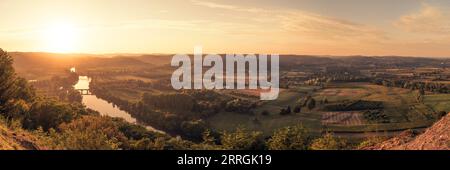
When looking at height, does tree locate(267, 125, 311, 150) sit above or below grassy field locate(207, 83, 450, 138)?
above

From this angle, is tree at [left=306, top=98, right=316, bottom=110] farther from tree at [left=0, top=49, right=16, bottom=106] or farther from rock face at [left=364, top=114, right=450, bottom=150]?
rock face at [left=364, top=114, right=450, bottom=150]

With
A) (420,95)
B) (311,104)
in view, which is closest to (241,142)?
(311,104)

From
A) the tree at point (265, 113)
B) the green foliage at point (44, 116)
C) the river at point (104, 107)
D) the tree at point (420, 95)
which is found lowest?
the river at point (104, 107)

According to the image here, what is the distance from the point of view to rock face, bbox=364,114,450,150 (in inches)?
706

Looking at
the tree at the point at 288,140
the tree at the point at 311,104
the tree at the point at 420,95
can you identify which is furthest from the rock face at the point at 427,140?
the tree at the point at 420,95

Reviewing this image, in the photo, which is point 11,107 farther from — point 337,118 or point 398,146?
point 337,118

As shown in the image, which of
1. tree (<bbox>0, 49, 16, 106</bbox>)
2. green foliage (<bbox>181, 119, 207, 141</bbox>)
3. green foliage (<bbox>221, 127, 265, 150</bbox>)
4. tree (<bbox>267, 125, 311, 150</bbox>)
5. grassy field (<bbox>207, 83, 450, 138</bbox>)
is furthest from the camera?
grassy field (<bbox>207, 83, 450, 138</bbox>)

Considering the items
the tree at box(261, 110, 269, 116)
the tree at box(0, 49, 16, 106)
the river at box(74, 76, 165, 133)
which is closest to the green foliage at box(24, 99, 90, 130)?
the tree at box(0, 49, 16, 106)

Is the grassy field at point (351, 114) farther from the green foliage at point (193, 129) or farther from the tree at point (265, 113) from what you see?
the green foliage at point (193, 129)

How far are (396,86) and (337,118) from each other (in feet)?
204

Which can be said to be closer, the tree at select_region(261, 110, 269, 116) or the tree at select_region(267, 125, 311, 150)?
the tree at select_region(267, 125, 311, 150)

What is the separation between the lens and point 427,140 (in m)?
18.9

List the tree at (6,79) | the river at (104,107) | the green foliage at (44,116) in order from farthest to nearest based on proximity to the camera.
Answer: the river at (104,107) → the green foliage at (44,116) → the tree at (6,79)

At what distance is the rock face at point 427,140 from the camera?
17922mm
